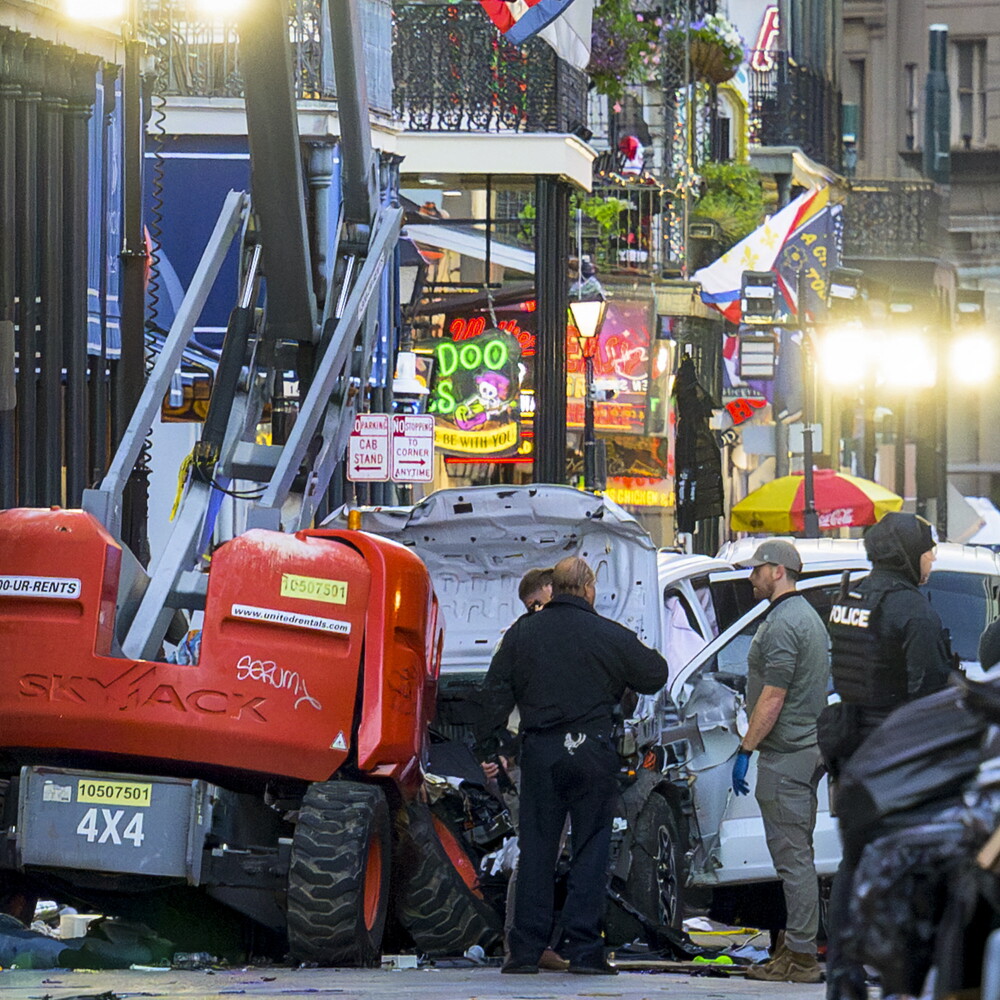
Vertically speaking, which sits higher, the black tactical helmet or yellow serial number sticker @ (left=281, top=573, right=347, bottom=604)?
the black tactical helmet

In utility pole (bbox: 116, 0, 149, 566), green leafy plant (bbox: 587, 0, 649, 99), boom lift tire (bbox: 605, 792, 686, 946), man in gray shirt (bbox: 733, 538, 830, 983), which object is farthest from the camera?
green leafy plant (bbox: 587, 0, 649, 99)

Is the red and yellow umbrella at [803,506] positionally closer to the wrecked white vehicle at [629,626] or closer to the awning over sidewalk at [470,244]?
the awning over sidewalk at [470,244]

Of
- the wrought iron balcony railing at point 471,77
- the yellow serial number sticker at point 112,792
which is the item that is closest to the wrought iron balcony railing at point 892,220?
the wrought iron balcony railing at point 471,77

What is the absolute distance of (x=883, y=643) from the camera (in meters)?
8.94

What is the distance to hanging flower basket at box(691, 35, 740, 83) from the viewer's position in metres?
40.9

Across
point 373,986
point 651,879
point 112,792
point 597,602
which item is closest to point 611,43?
point 597,602

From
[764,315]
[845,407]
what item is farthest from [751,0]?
[764,315]

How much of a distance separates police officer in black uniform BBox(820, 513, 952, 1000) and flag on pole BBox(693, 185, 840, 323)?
28278 mm

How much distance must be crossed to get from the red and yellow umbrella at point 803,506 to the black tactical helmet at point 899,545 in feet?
61.0

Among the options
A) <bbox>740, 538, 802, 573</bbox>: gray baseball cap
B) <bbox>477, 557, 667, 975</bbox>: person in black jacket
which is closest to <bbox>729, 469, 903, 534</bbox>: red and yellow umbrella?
<bbox>740, 538, 802, 573</bbox>: gray baseball cap

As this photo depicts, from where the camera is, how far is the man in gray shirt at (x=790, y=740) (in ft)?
36.0

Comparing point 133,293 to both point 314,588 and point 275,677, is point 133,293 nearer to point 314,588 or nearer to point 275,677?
point 314,588

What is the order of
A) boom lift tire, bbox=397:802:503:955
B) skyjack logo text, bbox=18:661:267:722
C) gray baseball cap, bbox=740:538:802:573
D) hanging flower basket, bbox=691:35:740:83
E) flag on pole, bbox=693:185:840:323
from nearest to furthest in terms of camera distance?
skyjack logo text, bbox=18:661:267:722 → boom lift tire, bbox=397:802:503:955 → gray baseball cap, bbox=740:538:802:573 → flag on pole, bbox=693:185:840:323 → hanging flower basket, bbox=691:35:740:83

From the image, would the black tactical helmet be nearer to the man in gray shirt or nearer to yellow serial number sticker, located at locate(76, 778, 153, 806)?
the man in gray shirt
